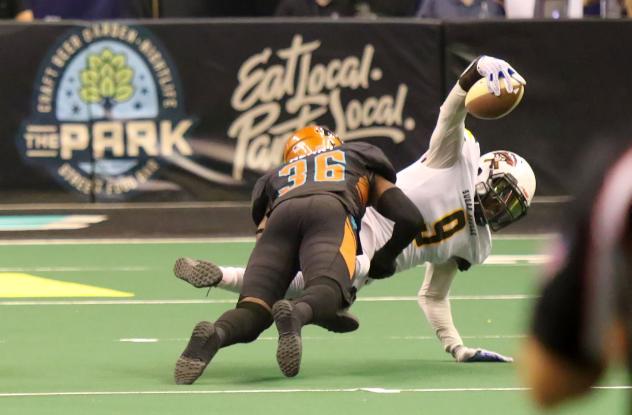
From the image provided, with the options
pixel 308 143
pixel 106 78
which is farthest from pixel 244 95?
pixel 308 143

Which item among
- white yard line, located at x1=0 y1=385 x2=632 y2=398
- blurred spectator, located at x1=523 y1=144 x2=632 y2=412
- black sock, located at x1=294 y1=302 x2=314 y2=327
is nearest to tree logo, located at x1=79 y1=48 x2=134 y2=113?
white yard line, located at x1=0 y1=385 x2=632 y2=398

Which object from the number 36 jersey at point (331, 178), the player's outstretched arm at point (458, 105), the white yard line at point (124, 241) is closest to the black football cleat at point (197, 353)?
the number 36 jersey at point (331, 178)

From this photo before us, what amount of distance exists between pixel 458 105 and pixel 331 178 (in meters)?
0.65

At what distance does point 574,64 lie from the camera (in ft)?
42.2

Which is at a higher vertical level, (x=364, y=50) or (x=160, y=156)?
(x=364, y=50)

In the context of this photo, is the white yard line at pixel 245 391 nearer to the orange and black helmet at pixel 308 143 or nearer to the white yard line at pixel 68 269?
the orange and black helmet at pixel 308 143

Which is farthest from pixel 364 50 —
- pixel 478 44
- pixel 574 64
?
pixel 574 64

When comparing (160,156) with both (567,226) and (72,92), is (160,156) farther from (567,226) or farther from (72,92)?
(567,226)

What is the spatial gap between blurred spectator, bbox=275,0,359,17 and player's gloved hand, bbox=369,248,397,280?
682cm

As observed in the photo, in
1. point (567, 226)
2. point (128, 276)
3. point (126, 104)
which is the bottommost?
point (128, 276)

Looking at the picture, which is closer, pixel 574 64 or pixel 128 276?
pixel 128 276

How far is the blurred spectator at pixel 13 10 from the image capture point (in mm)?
13469

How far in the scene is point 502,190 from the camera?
7199 mm

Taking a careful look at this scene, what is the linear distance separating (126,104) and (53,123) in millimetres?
610
